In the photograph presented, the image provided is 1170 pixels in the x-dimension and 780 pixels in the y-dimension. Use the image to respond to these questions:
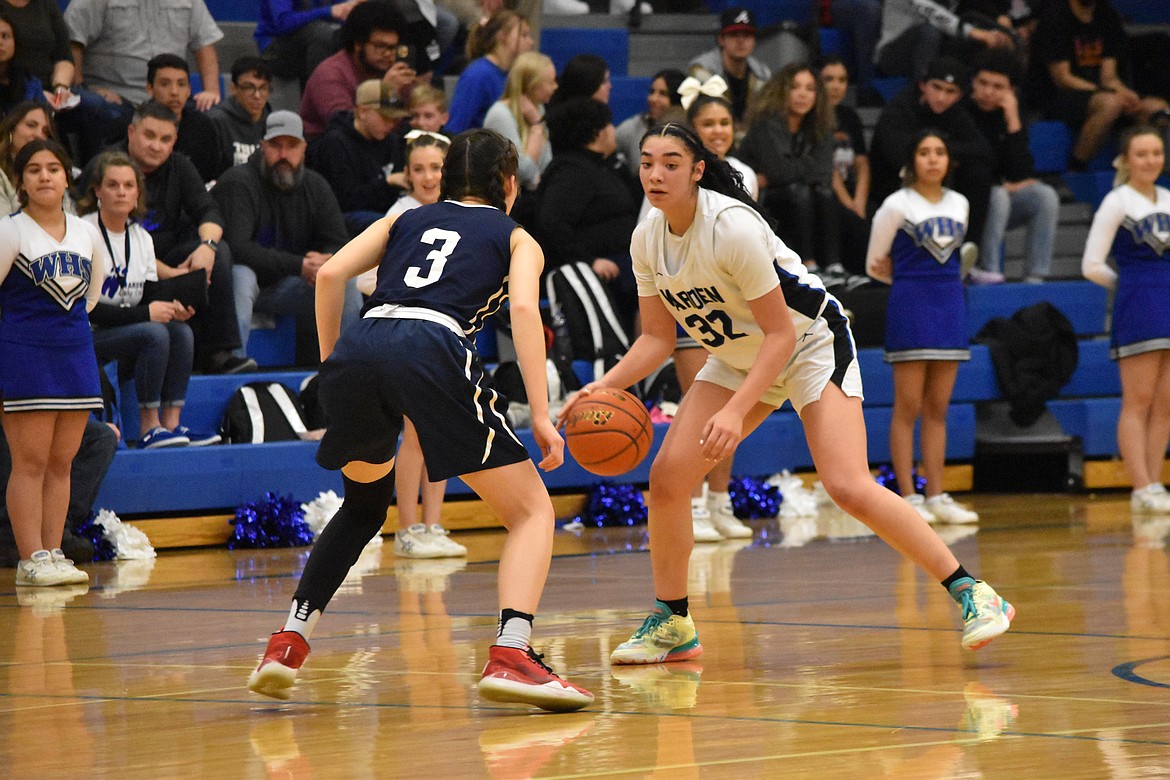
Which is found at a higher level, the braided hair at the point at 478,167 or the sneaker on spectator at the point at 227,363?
the braided hair at the point at 478,167

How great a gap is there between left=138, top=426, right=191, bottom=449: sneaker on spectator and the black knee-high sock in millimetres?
4065

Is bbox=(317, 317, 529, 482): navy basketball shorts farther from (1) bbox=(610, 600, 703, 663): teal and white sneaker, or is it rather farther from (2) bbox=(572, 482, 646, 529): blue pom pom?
(2) bbox=(572, 482, 646, 529): blue pom pom

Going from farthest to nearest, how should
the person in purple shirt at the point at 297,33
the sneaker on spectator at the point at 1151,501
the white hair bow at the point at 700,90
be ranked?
the person in purple shirt at the point at 297,33, the sneaker on spectator at the point at 1151,501, the white hair bow at the point at 700,90

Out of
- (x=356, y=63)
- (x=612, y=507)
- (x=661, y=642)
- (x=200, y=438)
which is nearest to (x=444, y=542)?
(x=200, y=438)

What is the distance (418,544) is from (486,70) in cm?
368

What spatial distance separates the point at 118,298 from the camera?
26.6ft

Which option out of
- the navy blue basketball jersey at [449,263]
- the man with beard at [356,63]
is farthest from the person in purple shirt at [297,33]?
the navy blue basketball jersey at [449,263]

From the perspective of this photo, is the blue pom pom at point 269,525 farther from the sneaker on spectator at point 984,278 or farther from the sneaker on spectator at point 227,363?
the sneaker on spectator at point 984,278

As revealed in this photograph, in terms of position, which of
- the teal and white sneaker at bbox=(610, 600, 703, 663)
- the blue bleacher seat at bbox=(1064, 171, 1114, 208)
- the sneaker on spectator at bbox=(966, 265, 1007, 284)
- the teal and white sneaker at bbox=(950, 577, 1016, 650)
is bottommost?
the teal and white sneaker at bbox=(610, 600, 703, 663)

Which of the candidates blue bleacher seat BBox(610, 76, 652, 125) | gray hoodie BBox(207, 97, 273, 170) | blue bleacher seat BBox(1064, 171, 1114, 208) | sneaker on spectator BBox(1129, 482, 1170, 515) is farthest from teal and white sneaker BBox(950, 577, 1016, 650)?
blue bleacher seat BBox(1064, 171, 1114, 208)

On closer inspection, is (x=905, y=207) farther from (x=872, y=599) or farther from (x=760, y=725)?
(x=760, y=725)

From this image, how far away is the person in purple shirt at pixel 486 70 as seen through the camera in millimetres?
10156

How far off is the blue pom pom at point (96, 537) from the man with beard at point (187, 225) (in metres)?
1.26

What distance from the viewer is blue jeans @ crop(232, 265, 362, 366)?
8.78 meters
